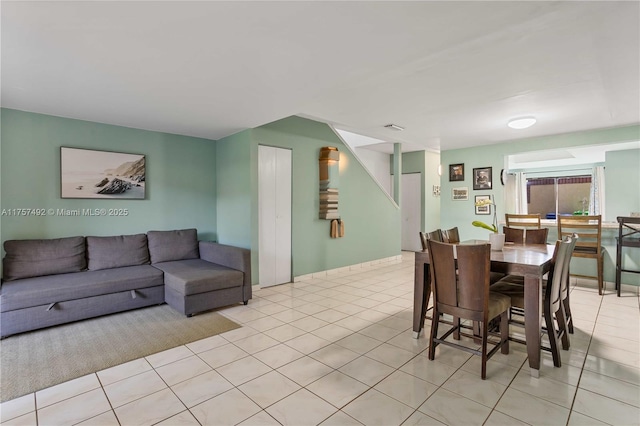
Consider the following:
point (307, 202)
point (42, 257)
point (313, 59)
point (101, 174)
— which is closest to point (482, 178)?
point (307, 202)

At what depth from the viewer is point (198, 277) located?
3.57 metres

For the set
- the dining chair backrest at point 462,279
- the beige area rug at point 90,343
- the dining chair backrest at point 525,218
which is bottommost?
the beige area rug at point 90,343

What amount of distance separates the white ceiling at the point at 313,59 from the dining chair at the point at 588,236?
1.47 meters

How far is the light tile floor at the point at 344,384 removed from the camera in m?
1.88

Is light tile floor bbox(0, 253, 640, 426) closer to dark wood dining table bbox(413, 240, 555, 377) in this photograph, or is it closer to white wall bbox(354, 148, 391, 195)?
dark wood dining table bbox(413, 240, 555, 377)

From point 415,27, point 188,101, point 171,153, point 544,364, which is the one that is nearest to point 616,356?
point 544,364

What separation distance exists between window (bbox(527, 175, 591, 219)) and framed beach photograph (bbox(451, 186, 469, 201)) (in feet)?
15.9

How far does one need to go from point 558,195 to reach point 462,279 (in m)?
9.44

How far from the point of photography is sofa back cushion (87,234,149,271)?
12.7ft

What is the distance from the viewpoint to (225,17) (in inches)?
75.3

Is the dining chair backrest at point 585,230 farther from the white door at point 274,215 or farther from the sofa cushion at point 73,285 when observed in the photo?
the sofa cushion at point 73,285

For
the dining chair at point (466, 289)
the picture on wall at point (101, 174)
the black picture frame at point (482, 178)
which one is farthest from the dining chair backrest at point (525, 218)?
the picture on wall at point (101, 174)

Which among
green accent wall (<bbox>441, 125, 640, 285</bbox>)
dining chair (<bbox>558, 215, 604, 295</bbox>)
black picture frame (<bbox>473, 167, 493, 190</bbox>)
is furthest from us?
black picture frame (<bbox>473, 167, 493, 190</bbox>)

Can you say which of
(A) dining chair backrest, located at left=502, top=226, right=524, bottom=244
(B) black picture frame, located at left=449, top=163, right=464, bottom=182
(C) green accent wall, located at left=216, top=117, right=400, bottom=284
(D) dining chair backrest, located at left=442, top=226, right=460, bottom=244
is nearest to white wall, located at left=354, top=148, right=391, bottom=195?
(C) green accent wall, located at left=216, top=117, right=400, bottom=284
